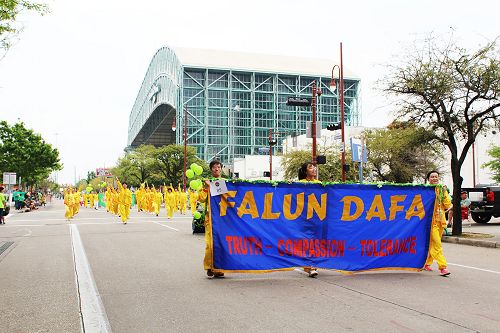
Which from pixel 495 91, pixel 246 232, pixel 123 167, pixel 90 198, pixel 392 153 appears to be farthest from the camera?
pixel 123 167

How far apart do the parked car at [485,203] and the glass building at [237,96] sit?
228 feet

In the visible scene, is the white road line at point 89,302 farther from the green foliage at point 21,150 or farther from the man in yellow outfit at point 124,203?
the green foliage at point 21,150

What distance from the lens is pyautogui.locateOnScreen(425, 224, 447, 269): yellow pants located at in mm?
8234

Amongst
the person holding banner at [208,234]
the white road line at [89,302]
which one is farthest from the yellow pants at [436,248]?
the white road line at [89,302]

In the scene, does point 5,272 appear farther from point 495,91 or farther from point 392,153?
point 392,153

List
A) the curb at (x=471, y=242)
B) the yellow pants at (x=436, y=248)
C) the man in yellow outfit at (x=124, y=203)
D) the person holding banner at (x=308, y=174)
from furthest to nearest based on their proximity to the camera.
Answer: the man in yellow outfit at (x=124, y=203) → the curb at (x=471, y=242) → the person holding banner at (x=308, y=174) → the yellow pants at (x=436, y=248)

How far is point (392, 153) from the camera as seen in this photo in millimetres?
38594

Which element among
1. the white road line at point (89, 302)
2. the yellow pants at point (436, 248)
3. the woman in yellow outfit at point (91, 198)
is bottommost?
the white road line at point (89, 302)

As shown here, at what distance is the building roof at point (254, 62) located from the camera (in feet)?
313

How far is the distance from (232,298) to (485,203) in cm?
1916

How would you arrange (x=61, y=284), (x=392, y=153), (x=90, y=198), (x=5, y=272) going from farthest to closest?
(x=90, y=198) < (x=392, y=153) < (x=5, y=272) < (x=61, y=284)

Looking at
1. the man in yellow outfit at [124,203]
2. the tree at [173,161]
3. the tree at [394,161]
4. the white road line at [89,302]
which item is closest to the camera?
the white road line at [89,302]

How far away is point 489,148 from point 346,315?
46.5m

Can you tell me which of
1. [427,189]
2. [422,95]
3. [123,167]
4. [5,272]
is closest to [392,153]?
[422,95]
